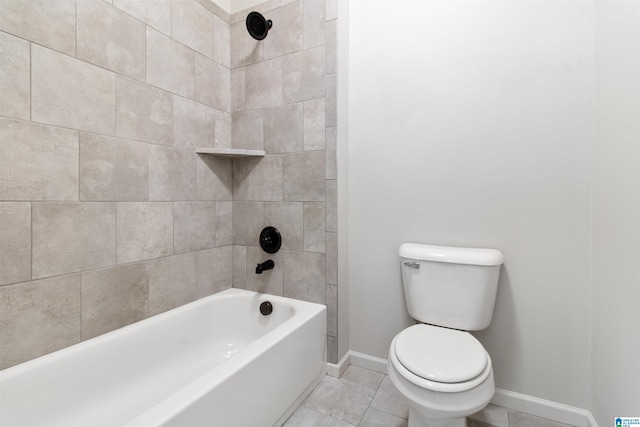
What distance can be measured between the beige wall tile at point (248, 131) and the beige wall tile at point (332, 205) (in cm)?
56

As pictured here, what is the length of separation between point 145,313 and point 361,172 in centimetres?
144

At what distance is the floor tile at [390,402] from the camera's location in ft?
4.77

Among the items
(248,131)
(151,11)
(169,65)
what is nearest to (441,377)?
(248,131)

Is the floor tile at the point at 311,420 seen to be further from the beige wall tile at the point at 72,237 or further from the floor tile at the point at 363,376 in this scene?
the beige wall tile at the point at 72,237

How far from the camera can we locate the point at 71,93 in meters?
1.20

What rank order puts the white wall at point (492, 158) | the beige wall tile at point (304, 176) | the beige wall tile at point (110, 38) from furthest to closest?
the beige wall tile at point (304, 176)
the white wall at point (492, 158)
the beige wall tile at point (110, 38)

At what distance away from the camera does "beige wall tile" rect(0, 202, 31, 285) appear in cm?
104

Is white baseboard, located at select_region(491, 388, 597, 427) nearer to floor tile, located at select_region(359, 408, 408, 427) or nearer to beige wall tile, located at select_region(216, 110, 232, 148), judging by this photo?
floor tile, located at select_region(359, 408, 408, 427)

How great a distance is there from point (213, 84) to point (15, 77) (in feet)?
3.24

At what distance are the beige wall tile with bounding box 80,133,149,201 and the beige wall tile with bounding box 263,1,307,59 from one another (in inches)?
39.2

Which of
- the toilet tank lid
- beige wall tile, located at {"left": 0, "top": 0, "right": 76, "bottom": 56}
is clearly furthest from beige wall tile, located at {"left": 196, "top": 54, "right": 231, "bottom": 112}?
the toilet tank lid

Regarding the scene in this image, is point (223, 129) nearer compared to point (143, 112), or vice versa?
point (143, 112)

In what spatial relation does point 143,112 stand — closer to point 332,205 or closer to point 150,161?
point 150,161

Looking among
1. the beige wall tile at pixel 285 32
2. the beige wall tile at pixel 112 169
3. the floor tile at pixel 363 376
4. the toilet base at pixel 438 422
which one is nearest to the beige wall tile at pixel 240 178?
the beige wall tile at pixel 112 169
